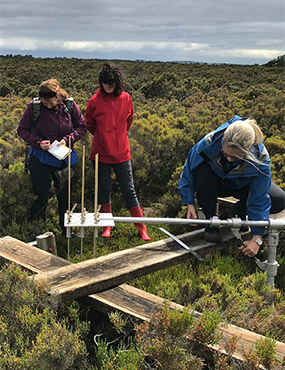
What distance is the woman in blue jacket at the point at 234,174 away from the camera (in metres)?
3.32

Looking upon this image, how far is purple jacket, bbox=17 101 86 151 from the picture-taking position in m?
4.17

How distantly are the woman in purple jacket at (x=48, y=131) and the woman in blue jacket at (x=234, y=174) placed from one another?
4.26 ft

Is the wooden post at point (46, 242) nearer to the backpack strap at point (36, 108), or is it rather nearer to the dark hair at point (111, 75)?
the backpack strap at point (36, 108)

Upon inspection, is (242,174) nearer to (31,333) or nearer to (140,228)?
(140,228)

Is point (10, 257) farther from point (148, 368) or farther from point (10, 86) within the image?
point (10, 86)

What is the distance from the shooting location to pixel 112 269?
10.6 feet

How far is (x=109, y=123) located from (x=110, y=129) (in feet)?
0.21

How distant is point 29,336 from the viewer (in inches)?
93.1

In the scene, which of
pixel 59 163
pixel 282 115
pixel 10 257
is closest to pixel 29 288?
pixel 10 257

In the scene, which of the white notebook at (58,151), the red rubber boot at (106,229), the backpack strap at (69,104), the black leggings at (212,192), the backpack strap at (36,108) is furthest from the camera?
the red rubber boot at (106,229)

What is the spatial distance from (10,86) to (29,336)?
17673 mm

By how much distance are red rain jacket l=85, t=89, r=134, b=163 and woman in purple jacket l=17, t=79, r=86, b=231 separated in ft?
0.59

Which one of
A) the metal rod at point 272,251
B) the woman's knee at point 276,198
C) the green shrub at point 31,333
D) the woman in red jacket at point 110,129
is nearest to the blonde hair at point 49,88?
the woman in red jacket at point 110,129

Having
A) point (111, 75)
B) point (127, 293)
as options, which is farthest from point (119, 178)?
point (127, 293)
